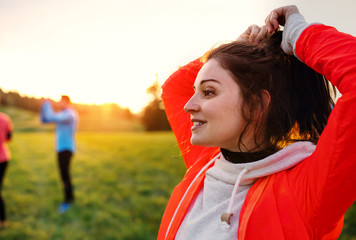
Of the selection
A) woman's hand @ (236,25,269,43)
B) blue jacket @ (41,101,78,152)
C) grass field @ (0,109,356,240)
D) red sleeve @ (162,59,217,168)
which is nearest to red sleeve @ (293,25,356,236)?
woman's hand @ (236,25,269,43)

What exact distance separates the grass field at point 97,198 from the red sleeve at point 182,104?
3.46ft

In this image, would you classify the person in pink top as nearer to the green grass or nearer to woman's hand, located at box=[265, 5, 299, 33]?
the green grass

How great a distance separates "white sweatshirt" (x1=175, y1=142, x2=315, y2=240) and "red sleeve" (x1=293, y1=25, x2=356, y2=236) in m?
0.10

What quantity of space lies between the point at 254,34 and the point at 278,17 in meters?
0.13

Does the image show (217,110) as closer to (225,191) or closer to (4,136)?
(225,191)

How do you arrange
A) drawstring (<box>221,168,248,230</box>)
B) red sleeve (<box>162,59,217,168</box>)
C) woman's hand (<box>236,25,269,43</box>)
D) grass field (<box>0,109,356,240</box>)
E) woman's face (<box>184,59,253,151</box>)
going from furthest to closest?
grass field (<box>0,109,356,240</box>) < red sleeve (<box>162,59,217,168</box>) < woman's hand (<box>236,25,269,43</box>) < woman's face (<box>184,59,253,151</box>) < drawstring (<box>221,168,248,230</box>)

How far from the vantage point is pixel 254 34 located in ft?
4.32

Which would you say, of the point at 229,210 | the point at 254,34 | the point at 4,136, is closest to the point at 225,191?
the point at 229,210

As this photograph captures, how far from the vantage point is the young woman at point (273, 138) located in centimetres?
87

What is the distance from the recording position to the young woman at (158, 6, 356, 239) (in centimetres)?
87

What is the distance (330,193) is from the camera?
0.86 meters

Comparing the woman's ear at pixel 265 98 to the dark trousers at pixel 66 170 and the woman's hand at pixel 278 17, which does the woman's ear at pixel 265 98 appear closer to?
the woman's hand at pixel 278 17

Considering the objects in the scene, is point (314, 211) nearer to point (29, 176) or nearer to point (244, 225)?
point (244, 225)

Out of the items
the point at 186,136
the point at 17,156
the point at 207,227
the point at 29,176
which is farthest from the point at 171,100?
the point at 17,156
